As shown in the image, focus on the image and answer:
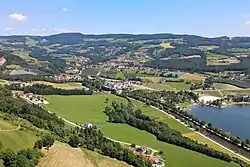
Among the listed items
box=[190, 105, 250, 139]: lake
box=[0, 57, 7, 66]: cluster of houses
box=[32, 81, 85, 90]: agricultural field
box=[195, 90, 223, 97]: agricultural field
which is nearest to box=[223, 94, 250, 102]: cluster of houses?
box=[195, 90, 223, 97]: agricultural field

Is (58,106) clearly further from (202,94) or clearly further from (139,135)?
(202,94)

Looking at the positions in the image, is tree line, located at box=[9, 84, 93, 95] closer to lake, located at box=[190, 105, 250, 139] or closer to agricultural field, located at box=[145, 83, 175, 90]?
agricultural field, located at box=[145, 83, 175, 90]

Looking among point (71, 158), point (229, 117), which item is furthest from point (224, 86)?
point (71, 158)

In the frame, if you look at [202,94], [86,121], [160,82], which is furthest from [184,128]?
[160,82]

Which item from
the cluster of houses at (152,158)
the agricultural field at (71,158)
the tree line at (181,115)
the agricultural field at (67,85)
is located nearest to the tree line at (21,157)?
the agricultural field at (71,158)

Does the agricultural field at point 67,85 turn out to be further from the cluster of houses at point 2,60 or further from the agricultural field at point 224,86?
the cluster of houses at point 2,60
